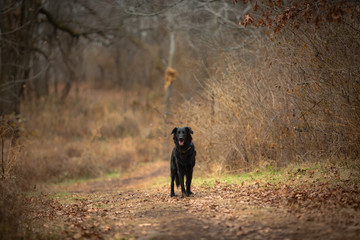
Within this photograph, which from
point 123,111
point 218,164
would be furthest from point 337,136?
point 123,111

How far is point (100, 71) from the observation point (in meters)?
42.7

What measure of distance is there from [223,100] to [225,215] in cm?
685

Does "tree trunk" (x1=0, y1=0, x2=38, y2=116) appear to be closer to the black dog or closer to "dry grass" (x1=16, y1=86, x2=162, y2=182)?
"dry grass" (x1=16, y1=86, x2=162, y2=182)

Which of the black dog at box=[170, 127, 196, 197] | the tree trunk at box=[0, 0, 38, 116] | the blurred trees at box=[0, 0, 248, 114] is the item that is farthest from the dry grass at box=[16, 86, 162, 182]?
the black dog at box=[170, 127, 196, 197]

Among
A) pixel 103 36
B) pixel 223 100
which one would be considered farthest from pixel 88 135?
pixel 223 100

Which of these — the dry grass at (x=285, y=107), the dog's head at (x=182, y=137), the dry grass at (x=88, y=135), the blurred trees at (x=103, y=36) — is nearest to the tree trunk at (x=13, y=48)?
the blurred trees at (x=103, y=36)

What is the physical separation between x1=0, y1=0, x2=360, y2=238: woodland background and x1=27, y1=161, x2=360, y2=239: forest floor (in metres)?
1.20

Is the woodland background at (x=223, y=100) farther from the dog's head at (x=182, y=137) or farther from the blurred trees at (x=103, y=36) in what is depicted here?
the dog's head at (x=182, y=137)

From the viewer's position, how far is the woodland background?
8352 millimetres

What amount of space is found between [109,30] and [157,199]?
17558mm

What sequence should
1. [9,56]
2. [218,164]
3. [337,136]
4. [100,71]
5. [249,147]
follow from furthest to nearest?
[100,71] → [9,56] → [218,164] → [249,147] → [337,136]

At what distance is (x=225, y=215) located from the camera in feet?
19.4

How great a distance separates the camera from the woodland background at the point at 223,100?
329 inches

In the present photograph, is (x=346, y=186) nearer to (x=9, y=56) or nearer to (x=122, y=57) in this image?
(x=9, y=56)
